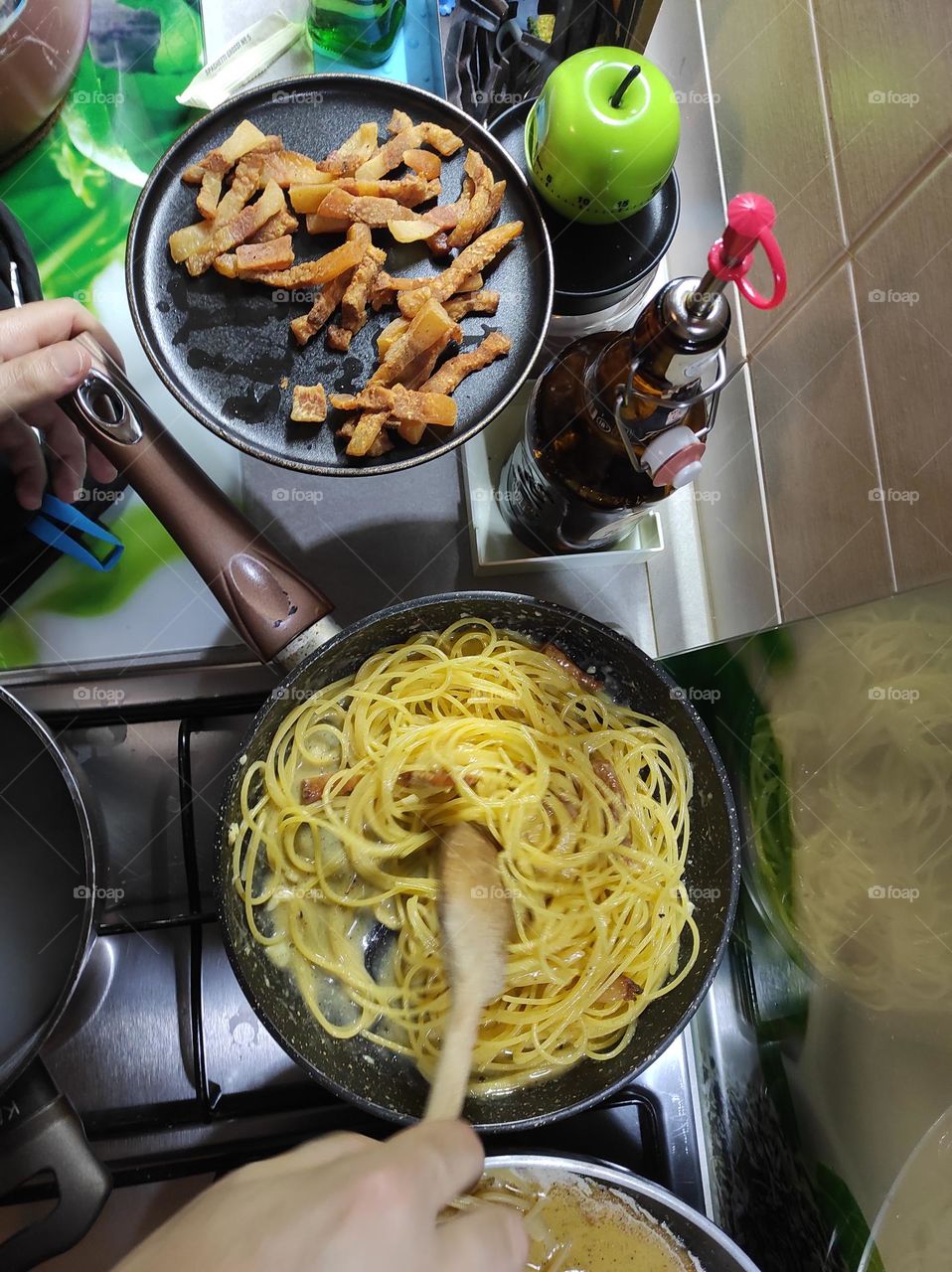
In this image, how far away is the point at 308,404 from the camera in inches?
30.4

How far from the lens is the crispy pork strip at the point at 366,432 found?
0.77m

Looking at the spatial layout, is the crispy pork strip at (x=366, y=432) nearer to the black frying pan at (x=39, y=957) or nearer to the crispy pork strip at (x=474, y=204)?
the crispy pork strip at (x=474, y=204)

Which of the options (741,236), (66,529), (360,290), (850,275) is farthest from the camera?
(66,529)

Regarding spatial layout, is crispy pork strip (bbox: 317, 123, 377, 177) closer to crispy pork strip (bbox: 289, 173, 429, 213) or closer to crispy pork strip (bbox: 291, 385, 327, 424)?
Result: crispy pork strip (bbox: 289, 173, 429, 213)

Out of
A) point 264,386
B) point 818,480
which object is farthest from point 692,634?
point 264,386

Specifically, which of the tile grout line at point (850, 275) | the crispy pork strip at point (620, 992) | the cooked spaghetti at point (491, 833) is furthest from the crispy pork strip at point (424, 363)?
the crispy pork strip at point (620, 992)

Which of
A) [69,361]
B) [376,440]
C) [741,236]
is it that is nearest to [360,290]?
[376,440]

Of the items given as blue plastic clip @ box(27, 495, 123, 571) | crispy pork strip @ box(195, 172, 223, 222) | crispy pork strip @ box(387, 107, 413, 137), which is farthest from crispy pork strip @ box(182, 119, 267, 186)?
blue plastic clip @ box(27, 495, 123, 571)

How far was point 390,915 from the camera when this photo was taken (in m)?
0.79

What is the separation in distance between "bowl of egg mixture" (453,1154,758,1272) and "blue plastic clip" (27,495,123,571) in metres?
0.67

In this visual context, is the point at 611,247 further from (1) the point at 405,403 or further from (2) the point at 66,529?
(2) the point at 66,529

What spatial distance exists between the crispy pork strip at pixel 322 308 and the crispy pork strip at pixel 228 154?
0.47 feet

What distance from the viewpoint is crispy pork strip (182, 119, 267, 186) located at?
2.64 feet

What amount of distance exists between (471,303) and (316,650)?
1.18ft
